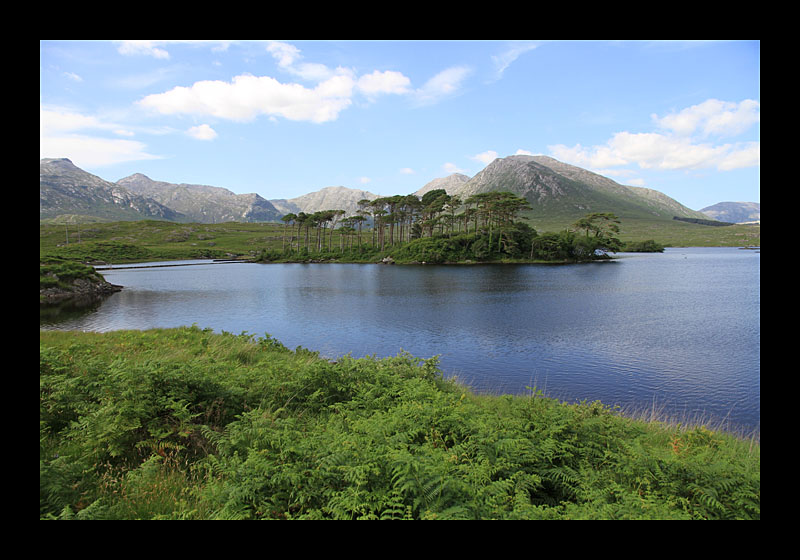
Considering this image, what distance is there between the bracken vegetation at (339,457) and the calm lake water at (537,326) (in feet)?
21.4

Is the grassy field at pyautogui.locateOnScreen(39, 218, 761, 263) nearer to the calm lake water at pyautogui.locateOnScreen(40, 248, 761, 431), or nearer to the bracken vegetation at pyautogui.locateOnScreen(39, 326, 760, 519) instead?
the calm lake water at pyautogui.locateOnScreen(40, 248, 761, 431)

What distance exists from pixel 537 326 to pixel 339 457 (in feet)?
78.2

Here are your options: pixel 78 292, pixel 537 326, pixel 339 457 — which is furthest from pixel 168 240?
pixel 339 457

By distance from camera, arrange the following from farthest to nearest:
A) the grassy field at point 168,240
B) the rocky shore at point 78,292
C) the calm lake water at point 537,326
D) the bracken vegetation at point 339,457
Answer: the grassy field at point 168,240 → the rocky shore at point 78,292 → the calm lake water at point 537,326 → the bracken vegetation at point 339,457

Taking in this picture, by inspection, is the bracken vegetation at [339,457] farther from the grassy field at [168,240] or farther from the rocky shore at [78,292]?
the grassy field at [168,240]

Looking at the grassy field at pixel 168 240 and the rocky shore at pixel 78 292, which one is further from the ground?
the grassy field at pixel 168 240

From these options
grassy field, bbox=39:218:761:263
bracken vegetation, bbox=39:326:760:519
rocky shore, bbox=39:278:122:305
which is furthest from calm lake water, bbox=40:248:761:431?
grassy field, bbox=39:218:761:263

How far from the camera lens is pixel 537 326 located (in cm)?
2648

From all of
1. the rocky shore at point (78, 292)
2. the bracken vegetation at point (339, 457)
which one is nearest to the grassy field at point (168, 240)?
the rocky shore at point (78, 292)

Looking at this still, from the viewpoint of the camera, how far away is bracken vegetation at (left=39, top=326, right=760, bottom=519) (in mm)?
4527

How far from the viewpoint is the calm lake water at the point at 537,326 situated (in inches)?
631
